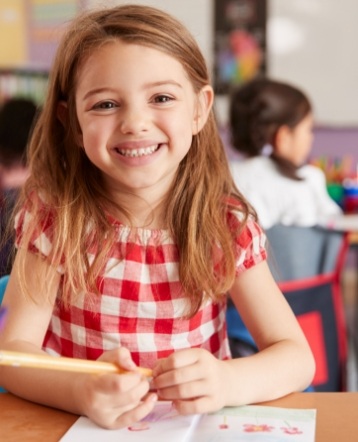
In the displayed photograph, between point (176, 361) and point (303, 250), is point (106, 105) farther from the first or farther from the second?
point (303, 250)

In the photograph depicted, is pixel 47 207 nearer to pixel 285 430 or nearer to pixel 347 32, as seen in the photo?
pixel 285 430

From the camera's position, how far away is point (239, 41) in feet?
15.9

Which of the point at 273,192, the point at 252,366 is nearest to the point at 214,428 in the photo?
the point at 252,366

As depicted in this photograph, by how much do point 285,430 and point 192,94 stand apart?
497 millimetres

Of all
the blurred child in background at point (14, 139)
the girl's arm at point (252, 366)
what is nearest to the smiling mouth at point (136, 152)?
the girl's arm at point (252, 366)

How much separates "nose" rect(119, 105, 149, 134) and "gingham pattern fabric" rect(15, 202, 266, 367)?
7.0 inches

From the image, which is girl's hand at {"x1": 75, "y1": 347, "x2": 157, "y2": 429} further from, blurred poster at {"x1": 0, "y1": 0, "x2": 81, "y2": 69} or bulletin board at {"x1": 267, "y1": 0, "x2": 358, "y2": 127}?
blurred poster at {"x1": 0, "y1": 0, "x2": 81, "y2": 69}

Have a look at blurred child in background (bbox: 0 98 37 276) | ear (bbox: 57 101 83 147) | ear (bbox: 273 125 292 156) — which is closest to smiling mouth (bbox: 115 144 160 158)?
Answer: ear (bbox: 57 101 83 147)

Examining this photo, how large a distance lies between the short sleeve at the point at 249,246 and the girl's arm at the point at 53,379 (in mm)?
249

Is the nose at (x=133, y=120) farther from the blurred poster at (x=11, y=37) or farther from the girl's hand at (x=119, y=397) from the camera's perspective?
the blurred poster at (x=11, y=37)

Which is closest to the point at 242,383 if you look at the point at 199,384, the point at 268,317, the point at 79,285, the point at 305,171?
the point at 199,384

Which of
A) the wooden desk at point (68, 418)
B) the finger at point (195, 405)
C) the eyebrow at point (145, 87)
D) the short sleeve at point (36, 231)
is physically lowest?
the wooden desk at point (68, 418)

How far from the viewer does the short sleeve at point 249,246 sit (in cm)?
118

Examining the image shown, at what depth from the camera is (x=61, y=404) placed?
947 mm
